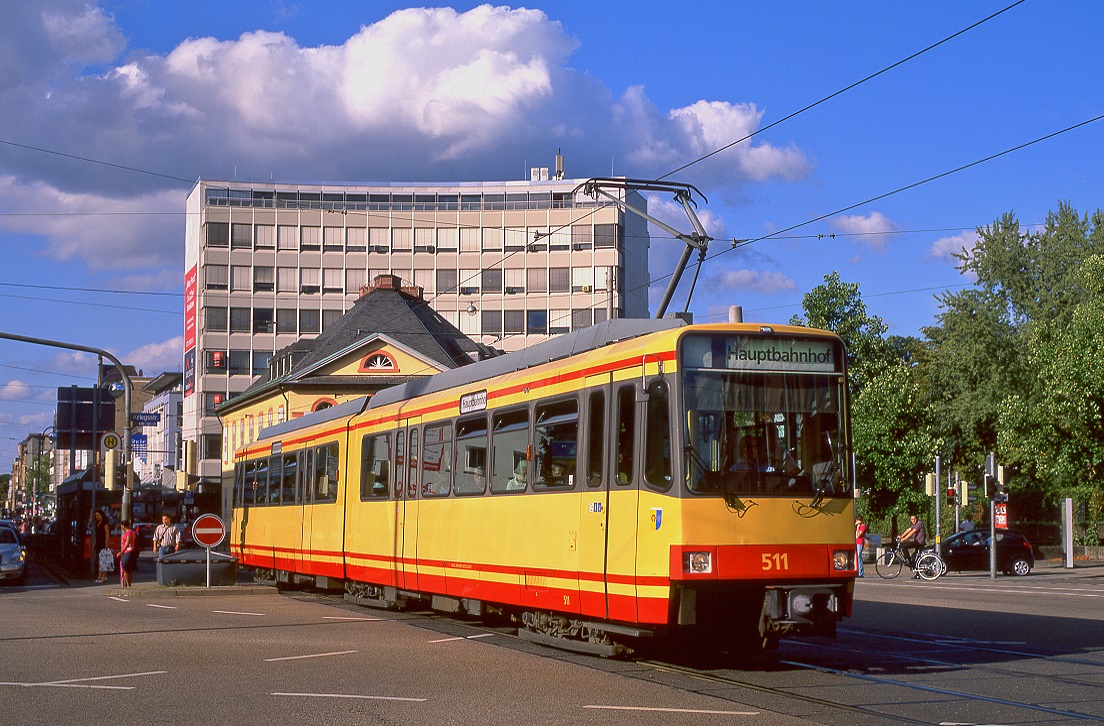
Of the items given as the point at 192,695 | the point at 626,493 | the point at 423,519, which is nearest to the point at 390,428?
the point at 423,519

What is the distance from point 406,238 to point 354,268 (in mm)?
4020

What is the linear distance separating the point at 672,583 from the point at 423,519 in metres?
7.18

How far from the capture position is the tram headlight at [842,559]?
42.3ft

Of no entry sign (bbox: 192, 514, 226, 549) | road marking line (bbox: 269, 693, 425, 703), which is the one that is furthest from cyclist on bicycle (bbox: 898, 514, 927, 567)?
road marking line (bbox: 269, 693, 425, 703)

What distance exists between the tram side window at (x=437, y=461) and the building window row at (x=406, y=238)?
239 feet

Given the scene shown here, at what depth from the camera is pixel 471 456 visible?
17.3 meters

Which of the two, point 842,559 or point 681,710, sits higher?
point 842,559

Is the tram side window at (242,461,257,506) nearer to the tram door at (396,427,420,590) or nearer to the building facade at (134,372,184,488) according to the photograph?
the tram door at (396,427,420,590)

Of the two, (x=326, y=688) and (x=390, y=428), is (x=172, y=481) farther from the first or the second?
(x=326, y=688)

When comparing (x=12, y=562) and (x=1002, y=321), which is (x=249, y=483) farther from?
(x=1002, y=321)

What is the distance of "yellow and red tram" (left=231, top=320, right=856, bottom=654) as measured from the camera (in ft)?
41.2

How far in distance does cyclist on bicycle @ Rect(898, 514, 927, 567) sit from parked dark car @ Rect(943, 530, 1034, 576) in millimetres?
2335

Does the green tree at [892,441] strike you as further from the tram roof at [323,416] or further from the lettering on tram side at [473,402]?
the lettering on tram side at [473,402]

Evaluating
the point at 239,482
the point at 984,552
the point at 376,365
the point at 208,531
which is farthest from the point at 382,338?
the point at 208,531
